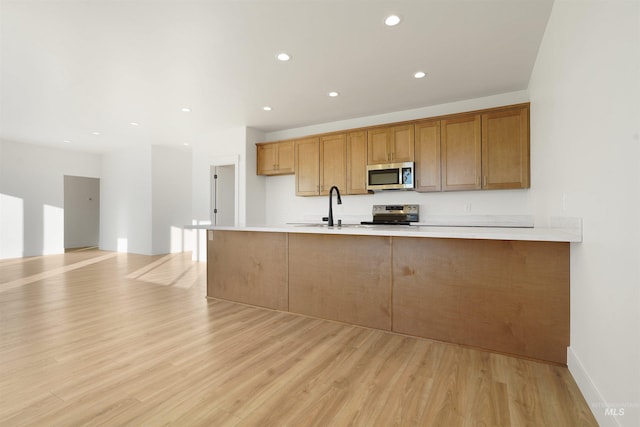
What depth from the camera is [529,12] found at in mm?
2385

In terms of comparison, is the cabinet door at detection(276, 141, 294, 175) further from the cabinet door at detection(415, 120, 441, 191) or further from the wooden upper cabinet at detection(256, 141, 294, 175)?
the cabinet door at detection(415, 120, 441, 191)

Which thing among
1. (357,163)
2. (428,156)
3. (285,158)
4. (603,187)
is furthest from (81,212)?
(603,187)

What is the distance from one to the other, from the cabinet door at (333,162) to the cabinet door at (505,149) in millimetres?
1959

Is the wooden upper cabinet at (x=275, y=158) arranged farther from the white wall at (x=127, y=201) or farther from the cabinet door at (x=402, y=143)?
the white wall at (x=127, y=201)

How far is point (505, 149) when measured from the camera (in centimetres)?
368

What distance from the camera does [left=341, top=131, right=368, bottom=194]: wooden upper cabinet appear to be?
4608 millimetres

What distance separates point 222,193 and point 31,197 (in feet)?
15.6

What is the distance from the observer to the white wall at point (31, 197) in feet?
21.8

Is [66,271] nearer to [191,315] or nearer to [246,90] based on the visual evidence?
[191,315]

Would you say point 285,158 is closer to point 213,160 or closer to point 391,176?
point 213,160

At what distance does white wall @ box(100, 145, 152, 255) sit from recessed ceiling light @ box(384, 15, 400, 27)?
21.3ft

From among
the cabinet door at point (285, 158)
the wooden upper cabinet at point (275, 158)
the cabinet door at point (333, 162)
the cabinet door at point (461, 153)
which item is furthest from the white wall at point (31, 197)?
the cabinet door at point (461, 153)

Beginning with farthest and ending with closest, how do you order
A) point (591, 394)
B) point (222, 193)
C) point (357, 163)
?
point (222, 193) → point (357, 163) → point (591, 394)

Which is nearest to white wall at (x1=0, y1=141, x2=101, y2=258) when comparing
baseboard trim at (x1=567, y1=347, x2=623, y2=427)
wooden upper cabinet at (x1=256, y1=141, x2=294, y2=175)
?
wooden upper cabinet at (x1=256, y1=141, x2=294, y2=175)
